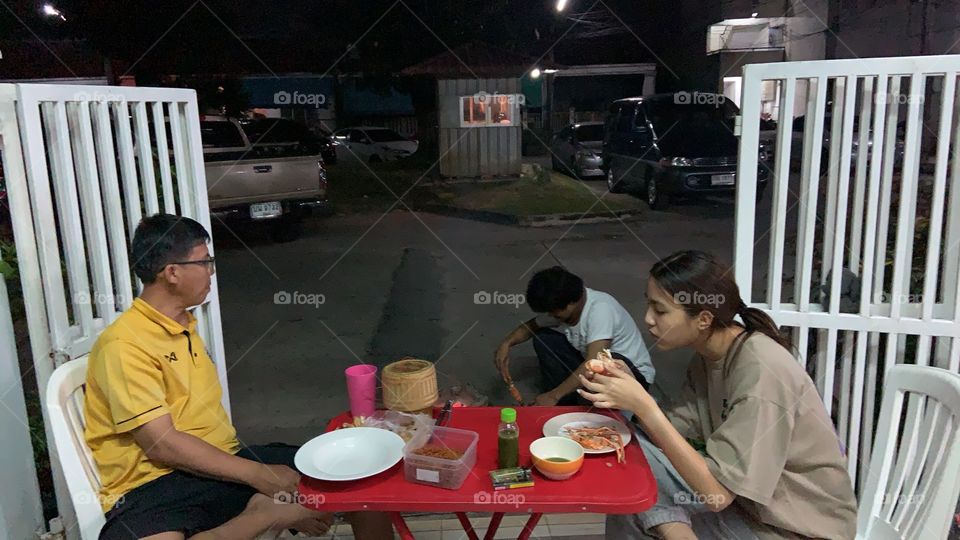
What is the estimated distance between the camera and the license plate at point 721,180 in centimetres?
988

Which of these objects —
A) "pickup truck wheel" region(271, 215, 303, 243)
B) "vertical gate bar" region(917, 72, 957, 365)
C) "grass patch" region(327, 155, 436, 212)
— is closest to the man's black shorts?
"vertical gate bar" region(917, 72, 957, 365)

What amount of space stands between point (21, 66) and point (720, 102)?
519 inches

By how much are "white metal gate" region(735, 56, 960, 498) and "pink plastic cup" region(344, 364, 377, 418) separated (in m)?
1.37

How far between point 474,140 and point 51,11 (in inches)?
295

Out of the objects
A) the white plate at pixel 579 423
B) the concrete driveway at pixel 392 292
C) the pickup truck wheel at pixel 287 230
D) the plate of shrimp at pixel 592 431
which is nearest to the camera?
the plate of shrimp at pixel 592 431

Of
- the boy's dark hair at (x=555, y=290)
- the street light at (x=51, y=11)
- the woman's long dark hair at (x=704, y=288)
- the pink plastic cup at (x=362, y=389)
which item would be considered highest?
the street light at (x=51, y=11)

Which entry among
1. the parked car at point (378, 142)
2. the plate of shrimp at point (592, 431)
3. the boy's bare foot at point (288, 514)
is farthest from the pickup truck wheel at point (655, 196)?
the boy's bare foot at point (288, 514)

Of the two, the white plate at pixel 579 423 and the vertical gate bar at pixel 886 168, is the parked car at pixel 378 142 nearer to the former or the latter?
the vertical gate bar at pixel 886 168

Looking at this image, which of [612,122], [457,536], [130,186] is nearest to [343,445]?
[457,536]

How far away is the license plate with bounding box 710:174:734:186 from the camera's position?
9.88 meters

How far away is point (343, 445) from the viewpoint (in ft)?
5.85

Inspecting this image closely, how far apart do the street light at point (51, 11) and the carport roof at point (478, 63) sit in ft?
20.3

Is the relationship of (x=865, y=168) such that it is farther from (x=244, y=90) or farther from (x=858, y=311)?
(x=244, y=90)

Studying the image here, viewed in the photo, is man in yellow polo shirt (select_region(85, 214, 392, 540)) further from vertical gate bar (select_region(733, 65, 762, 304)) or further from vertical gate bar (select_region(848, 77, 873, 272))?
vertical gate bar (select_region(848, 77, 873, 272))
